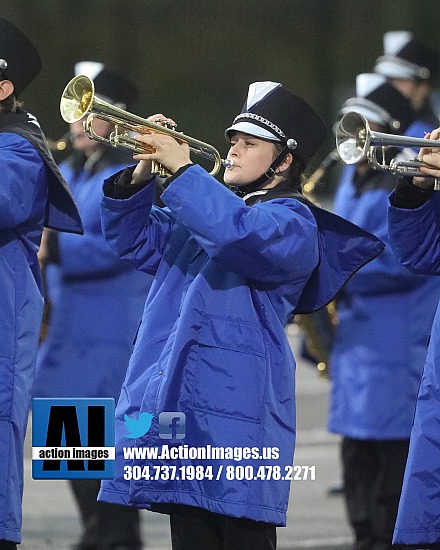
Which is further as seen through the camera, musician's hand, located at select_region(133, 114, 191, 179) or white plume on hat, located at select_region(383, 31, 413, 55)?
white plume on hat, located at select_region(383, 31, 413, 55)

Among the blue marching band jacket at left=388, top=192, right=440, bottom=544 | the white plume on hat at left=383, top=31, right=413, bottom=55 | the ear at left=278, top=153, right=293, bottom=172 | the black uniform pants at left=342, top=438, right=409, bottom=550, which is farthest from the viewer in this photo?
the white plume on hat at left=383, top=31, right=413, bottom=55

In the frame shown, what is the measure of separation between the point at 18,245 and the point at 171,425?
2.84 ft

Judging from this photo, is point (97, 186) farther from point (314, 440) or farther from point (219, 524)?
point (314, 440)

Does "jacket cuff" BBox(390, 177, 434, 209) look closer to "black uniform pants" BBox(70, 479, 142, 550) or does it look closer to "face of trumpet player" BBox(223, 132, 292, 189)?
"face of trumpet player" BBox(223, 132, 292, 189)

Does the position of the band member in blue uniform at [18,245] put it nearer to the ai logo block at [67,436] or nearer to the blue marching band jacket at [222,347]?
the ai logo block at [67,436]

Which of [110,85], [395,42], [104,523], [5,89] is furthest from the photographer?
[395,42]

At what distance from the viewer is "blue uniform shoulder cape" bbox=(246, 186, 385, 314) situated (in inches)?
174

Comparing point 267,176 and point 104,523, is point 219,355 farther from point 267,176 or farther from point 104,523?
point 104,523

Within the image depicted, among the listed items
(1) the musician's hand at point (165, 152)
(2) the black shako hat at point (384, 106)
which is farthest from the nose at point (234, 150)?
(2) the black shako hat at point (384, 106)

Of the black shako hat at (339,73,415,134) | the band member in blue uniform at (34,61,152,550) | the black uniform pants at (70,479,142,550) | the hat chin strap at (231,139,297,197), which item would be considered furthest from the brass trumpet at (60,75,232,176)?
the black uniform pants at (70,479,142,550)

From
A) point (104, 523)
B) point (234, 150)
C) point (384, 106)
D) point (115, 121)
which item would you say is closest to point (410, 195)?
point (234, 150)

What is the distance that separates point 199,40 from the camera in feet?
38.6

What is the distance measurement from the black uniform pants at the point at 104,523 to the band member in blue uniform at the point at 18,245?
1569mm

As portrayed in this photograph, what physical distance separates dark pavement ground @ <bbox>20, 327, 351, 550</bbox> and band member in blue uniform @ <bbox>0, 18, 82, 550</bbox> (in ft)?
5.65
